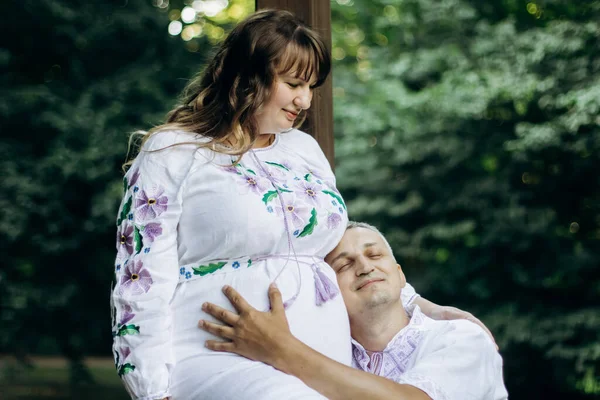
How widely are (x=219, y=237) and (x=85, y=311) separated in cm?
624

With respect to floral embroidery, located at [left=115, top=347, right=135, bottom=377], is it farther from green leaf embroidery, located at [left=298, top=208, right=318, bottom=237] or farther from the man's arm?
green leaf embroidery, located at [left=298, top=208, right=318, bottom=237]

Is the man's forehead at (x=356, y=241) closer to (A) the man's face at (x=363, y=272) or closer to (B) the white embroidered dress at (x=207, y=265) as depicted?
(A) the man's face at (x=363, y=272)

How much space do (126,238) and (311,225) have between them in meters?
0.44

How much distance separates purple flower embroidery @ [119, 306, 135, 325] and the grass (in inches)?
257

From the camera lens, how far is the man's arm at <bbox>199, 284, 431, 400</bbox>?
1.65 metres

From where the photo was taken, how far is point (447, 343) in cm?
185

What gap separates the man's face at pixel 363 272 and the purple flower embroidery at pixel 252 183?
31 cm

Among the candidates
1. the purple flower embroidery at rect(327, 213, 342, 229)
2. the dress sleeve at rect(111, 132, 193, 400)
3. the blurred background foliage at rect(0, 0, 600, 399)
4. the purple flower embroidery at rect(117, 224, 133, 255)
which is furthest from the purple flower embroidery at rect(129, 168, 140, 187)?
the blurred background foliage at rect(0, 0, 600, 399)

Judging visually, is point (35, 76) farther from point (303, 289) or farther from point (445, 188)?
point (303, 289)

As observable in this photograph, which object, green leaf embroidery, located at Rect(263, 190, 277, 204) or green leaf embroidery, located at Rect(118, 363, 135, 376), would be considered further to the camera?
green leaf embroidery, located at Rect(263, 190, 277, 204)

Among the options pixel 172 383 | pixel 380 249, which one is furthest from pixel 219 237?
pixel 380 249

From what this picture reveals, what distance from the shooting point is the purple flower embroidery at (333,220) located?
1.90 m

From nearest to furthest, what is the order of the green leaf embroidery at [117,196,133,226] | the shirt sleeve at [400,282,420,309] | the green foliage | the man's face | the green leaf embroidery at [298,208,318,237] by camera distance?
the green leaf embroidery at [117,196,133,226]
the green leaf embroidery at [298,208,318,237]
the man's face
the shirt sleeve at [400,282,420,309]
the green foliage

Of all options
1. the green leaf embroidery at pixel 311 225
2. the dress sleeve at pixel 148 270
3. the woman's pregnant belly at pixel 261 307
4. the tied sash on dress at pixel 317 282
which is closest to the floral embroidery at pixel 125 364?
the dress sleeve at pixel 148 270
